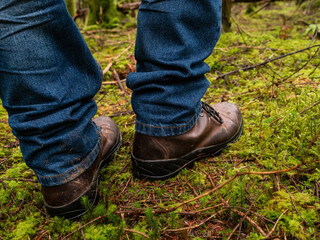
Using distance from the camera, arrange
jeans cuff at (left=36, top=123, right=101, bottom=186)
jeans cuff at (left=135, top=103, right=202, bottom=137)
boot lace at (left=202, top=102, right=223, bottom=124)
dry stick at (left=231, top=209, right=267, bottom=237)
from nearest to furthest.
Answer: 1. dry stick at (left=231, top=209, right=267, bottom=237)
2. jeans cuff at (left=36, top=123, right=101, bottom=186)
3. jeans cuff at (left=135, top=103, right=202, bottom=137)
4. boot lace at (left=202, top=102, right=223, bottom=124)

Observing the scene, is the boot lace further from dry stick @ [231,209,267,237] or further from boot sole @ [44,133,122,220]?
boot sole @ [44,133,122,220]

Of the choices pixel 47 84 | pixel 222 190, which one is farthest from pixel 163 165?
pixel 47 84

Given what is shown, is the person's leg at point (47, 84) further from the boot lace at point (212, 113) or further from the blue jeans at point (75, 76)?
the boot lace at point (212, 113)

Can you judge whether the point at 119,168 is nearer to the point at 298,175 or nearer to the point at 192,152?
the point at 192,152

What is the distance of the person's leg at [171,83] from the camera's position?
1235 millimetres

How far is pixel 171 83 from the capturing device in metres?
1.33

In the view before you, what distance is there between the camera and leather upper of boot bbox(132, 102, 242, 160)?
1416 mm

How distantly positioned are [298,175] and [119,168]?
3.50ft

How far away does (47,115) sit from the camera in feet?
3.66

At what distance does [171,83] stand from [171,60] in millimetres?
128

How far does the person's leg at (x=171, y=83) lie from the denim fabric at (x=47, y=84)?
0.30 metres

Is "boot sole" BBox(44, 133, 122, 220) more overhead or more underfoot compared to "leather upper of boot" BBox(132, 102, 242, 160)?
more underfoot

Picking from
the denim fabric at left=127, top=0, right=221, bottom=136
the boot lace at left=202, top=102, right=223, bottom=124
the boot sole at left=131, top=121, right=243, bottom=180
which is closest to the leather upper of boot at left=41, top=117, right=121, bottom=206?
the boot sole at left=131, top=121, right=243, bottom=180

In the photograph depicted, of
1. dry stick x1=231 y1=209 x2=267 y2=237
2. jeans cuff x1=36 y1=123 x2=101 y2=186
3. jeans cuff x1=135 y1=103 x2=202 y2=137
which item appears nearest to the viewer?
dry stick x1=231 y1=209 x2=267 y2=237
